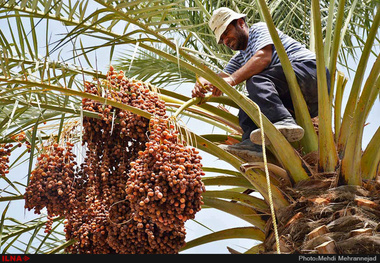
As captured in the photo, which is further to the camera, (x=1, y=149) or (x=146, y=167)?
(x=1, y=149)

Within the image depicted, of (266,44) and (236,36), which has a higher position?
(236,36)

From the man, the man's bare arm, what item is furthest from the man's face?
the man's bare arm

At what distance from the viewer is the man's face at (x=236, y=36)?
3.44 metres

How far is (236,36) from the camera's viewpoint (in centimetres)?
344

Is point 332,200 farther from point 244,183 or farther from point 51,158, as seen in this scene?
point 51,158

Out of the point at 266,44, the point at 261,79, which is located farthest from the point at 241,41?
the point at 261,79

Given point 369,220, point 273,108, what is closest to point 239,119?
point 273,108

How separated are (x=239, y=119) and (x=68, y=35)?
132 cm

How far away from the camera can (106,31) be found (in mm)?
2658

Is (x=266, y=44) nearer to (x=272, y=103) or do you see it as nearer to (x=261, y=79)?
(x=261, y=79)

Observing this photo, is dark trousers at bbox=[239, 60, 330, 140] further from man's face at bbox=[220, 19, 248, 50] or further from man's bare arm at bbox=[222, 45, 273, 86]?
man's face at bbox=[220, 19, 248, 50]

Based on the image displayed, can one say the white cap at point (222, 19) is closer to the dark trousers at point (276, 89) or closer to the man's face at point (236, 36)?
the man's face at point (236, 36)

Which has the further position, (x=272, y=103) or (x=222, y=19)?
(x=222, y=19)

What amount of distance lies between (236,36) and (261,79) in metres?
0.50
